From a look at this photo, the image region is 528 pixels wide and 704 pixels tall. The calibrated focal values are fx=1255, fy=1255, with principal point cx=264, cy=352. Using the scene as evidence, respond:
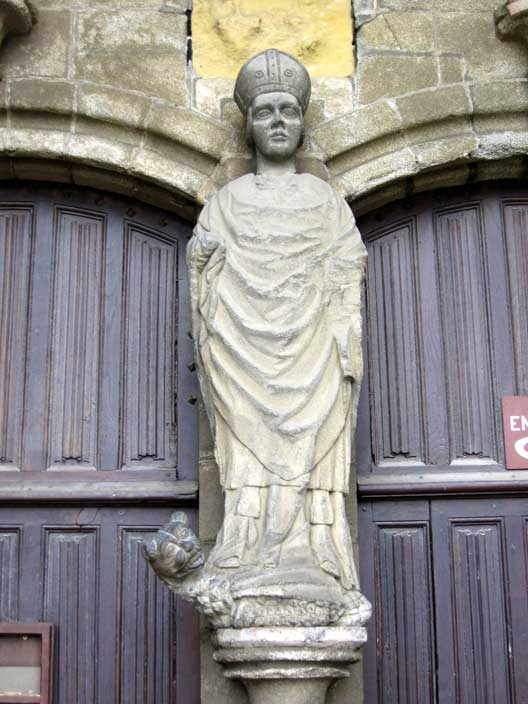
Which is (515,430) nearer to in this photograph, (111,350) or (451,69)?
(451,69)

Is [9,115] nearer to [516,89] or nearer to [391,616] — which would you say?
[516,89]

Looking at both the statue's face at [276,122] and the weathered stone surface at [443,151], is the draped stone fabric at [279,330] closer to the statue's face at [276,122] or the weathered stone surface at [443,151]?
the statue's face at [276,122]

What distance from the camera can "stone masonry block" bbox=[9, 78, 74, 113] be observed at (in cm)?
477

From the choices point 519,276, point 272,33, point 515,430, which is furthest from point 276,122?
point 515,430

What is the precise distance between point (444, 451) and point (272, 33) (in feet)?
5.82

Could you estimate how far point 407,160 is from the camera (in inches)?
189

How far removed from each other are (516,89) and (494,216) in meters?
0.50

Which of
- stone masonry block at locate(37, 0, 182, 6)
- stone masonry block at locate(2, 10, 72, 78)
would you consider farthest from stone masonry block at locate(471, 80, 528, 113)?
stone masonry block at locate(2, 10, 72, 78)

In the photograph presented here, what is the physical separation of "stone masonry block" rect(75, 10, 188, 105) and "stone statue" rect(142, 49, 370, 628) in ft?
1.48

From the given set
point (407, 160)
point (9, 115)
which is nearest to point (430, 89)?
point (407, 160)

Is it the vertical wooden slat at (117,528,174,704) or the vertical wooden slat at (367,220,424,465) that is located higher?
the vertical wooden slat at (367,220,424,465)

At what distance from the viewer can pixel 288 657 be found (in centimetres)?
381

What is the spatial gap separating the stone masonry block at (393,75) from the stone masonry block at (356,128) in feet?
0.22

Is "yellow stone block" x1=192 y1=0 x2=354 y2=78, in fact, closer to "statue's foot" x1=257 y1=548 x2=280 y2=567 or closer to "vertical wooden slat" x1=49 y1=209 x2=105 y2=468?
"vertical wooden slat" x1=49 y1=209 x2=105 y2=468
